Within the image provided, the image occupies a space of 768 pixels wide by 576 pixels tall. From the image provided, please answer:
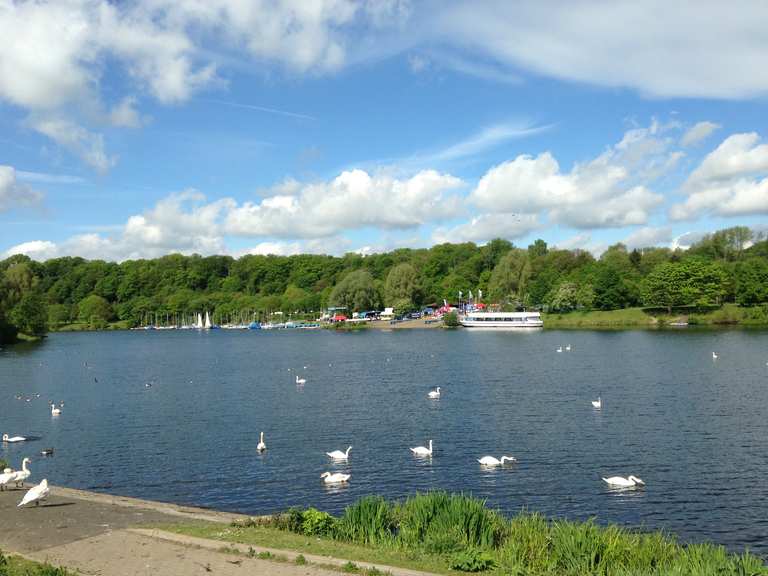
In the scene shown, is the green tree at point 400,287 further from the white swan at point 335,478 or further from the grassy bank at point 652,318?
the white swan at point 335,478

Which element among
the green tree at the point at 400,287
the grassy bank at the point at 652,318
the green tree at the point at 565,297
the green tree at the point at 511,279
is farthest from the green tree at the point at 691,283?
the green tree at the point at 400,287

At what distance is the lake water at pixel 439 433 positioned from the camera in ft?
91.0

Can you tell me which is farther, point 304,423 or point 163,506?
point 304,423

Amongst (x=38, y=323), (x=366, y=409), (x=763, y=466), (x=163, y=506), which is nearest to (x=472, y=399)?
(x=366, y=409)

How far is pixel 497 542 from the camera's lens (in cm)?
1880

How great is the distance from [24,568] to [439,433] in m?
27.8

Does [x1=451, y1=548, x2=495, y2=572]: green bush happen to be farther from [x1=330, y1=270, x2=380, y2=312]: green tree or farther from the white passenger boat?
[x1=330, y1=270, x2=380, y2=312]: green tree

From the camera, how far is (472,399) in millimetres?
52750

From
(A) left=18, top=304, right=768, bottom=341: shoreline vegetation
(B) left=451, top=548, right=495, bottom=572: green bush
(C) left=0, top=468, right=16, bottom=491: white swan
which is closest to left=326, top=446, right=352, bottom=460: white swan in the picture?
(C) left=0, top=468, right=16, bottom=491: white swan

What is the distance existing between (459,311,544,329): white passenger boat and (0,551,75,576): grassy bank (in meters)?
146

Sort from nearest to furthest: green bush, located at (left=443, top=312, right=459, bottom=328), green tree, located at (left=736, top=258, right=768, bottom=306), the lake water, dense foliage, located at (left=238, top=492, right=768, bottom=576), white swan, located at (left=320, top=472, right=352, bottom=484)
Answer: dense foliage, located at (left=238, top=492, right=768, bottom=576)
the lake water
white swan, located at (left=320, top=472, right=352, bottom=484)
green tree, located at (left=736, top=258, right=768, bottom=306)
green bush, located at (left=443, top=312, right=459, bottom=328)

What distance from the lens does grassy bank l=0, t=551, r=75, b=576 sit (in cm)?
1401

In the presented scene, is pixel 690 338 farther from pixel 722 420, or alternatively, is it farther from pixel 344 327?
pixel 344 327

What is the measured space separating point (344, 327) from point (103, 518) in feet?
556
